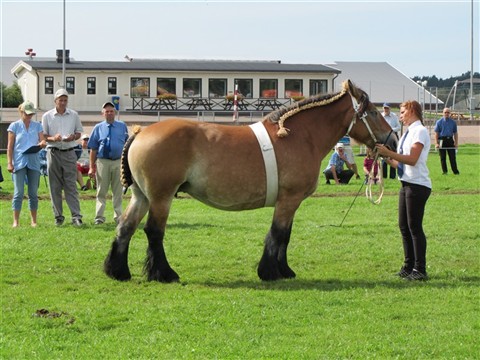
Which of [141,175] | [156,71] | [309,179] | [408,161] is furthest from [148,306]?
[156,71]

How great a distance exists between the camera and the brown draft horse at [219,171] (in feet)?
34.3

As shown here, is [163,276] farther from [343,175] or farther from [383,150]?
[343,175]

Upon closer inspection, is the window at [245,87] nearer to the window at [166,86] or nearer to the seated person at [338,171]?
the window at [166,86]

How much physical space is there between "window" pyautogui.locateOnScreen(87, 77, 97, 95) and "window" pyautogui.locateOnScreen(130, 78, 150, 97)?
8.39 ft

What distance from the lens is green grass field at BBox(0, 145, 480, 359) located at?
757cm

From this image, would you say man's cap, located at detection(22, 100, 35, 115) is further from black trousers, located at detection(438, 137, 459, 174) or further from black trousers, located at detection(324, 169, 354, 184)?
black trousers, located at detection(438, 137, 459, 174)

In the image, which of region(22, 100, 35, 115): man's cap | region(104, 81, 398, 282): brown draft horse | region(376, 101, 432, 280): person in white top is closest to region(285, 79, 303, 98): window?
region(22, 100, 35, 115): man's cap

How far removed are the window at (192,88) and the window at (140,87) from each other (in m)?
2.75

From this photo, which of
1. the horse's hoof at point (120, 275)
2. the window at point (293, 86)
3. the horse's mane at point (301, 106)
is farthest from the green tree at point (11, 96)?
the horse's hoof at point (120, 275)

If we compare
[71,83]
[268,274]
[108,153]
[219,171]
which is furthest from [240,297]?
[71,83]

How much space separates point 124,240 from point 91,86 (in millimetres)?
53971

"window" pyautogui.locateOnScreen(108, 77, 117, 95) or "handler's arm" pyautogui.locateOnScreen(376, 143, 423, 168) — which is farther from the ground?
"window" pyautogui.locateOnScreen(108, 77, 117, 95)

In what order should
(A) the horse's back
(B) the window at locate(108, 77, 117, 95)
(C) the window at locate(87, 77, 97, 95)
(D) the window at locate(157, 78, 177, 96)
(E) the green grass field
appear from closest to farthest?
1. (E) the green grass field
2. (A) the horse's back
3. (C) the window at locate(87, 77, 97, 95)
4. (B) the window at locate(108, 77, 117, 95)
5. (D) the window at locate(157, 78, 177, 96)

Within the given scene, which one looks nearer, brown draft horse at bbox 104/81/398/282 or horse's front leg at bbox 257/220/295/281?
brown draft horse at bbox 104/81/398/282
